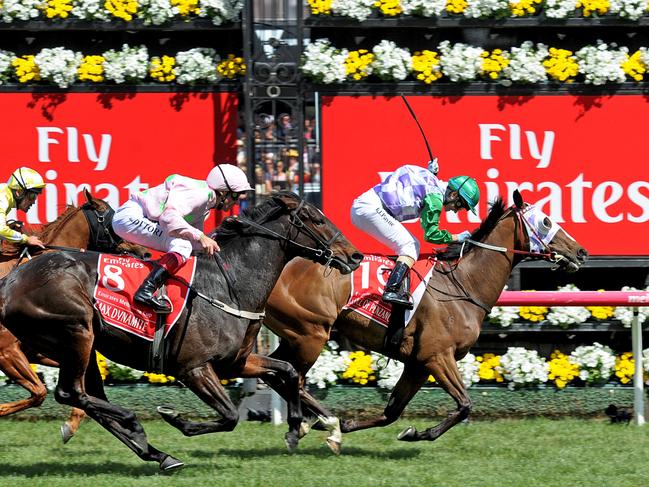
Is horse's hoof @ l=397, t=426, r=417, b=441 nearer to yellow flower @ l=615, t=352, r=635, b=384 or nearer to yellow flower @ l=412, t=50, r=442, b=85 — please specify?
yellow flower @ l=615, t=352, r=635, b=384

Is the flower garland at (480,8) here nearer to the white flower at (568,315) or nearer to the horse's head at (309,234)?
the white flower at (568,315)

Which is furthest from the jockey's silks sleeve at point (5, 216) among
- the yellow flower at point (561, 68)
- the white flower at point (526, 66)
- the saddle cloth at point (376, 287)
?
the yellow flower at point (561, 68)

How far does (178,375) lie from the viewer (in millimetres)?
6570

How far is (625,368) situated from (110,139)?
172 inches

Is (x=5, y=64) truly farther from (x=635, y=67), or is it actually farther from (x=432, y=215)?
(x=635, y=67)

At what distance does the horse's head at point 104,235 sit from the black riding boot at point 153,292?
61.8 inches

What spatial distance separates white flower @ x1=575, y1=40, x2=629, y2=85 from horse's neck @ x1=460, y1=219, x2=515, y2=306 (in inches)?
78.2

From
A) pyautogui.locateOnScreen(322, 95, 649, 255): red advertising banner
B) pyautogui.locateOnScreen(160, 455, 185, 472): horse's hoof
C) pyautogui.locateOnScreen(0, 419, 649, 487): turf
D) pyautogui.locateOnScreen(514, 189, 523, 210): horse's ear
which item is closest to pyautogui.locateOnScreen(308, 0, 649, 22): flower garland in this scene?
pyautogui.locateOnScreen(322, 95, 649, 255): red advertising banner

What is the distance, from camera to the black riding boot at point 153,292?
21.0 feet

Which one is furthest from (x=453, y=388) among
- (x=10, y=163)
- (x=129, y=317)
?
(x=10, y=163)

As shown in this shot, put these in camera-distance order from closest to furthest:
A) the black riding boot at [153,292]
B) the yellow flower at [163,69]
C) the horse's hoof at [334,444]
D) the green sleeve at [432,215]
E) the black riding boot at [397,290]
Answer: the black riding boot at [153,292], the horse's hoof at [334,444], the black riding boot at [397,290], the green sleeve at [432,215], the yellow flower at [163,69]

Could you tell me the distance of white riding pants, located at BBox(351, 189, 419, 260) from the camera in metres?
7.58

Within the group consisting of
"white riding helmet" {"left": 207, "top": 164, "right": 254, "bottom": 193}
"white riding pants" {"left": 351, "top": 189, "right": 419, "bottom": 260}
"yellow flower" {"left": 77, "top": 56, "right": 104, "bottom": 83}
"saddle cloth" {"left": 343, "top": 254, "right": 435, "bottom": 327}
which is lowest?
"saddle cloth" {"left": 343, "top": 254, "right": 435, "bottom": 327}

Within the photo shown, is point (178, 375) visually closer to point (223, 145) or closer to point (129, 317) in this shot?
point (129, 317)
